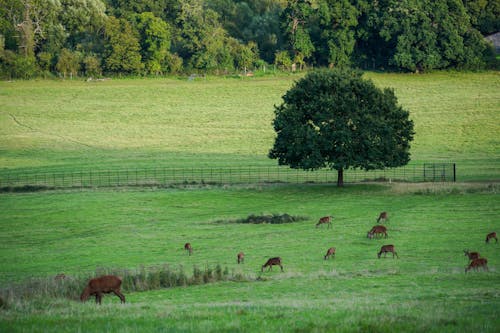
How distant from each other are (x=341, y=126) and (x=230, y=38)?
85.2 metres

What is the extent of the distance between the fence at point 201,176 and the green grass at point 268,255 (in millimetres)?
5742

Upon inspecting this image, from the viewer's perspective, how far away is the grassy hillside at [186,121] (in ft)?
334

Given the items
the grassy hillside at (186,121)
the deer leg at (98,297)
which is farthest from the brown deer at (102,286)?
the grassy hillside at (186,121)

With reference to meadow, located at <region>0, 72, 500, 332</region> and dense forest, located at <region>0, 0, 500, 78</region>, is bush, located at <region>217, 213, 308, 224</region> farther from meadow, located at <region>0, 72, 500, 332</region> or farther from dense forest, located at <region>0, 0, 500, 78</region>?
dense forest, located at <region>0, 0, 500, 78</region>

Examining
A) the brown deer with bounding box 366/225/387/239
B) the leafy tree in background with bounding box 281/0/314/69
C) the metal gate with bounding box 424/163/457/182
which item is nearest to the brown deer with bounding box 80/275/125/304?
the brown deer with bounding box 366/225/387/239

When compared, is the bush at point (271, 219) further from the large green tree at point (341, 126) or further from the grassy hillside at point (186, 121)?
the grassy hillside at point (186, 121)

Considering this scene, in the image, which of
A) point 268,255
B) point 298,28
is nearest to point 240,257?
point 268,255

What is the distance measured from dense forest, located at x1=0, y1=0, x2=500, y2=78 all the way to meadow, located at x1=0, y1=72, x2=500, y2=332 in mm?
5895

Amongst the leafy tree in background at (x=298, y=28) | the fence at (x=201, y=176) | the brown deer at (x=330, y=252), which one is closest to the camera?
the brown deer at (x=330, y=252)

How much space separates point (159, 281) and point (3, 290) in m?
6.39

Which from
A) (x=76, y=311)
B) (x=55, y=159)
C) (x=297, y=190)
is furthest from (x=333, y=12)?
(x=76, y=311)

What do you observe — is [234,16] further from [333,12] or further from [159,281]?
[159,281]

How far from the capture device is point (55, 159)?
334ft

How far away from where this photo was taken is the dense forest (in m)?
143
